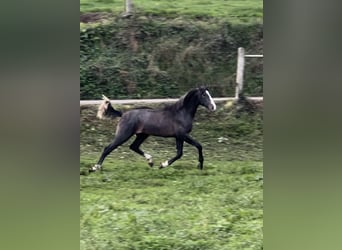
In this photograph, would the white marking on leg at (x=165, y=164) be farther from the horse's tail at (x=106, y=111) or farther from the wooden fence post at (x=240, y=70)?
the wooden fence post at (x=240, y=70)

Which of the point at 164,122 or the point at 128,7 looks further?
the point at 164,122

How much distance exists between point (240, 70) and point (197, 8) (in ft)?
2.22

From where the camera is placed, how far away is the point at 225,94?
16.8 ft

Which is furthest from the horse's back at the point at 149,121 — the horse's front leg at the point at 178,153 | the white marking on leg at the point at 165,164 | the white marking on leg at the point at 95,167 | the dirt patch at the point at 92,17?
the dirt patch at the point at 92,17

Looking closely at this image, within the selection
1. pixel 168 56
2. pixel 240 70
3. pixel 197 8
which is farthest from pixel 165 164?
pixel 197 8

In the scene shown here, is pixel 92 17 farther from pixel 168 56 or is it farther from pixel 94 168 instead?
pixel 94 168

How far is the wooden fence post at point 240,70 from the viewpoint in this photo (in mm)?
5078

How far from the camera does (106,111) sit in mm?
5016

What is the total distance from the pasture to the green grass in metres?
0.82

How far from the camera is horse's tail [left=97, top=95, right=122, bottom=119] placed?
16.3 ft

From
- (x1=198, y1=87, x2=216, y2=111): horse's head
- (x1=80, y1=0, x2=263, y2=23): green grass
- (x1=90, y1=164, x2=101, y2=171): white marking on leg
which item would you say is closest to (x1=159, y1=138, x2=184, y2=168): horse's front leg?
(x1=198, y1=87, x2=216, y2=111): horse's head

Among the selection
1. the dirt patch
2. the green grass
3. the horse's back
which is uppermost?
the green grass

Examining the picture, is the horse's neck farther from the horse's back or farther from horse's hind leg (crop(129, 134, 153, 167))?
horse's hind leg (crop(129, 134, 153, 167))

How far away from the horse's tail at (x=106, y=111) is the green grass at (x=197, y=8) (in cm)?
81
